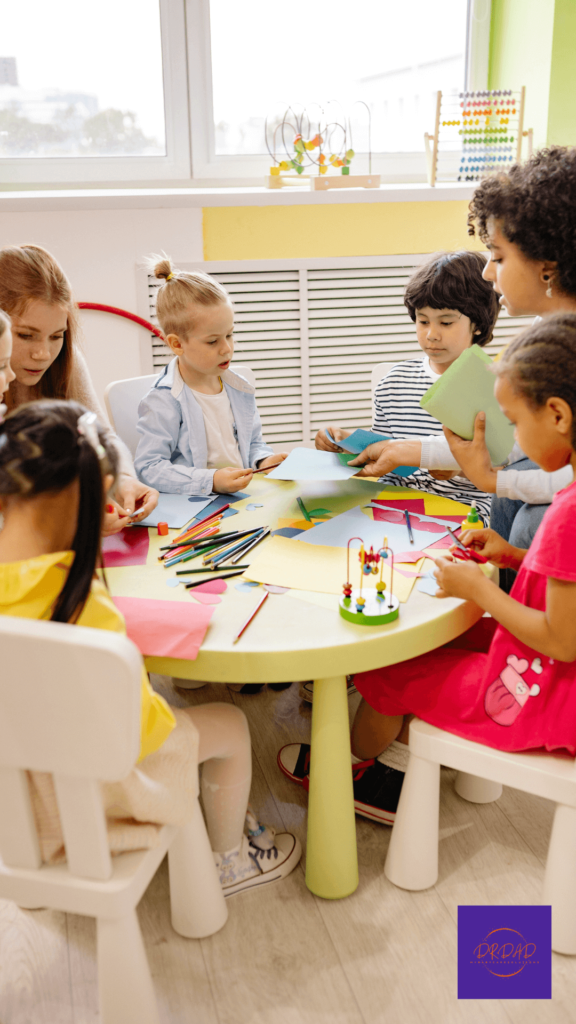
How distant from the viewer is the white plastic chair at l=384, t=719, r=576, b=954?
1.12 meters

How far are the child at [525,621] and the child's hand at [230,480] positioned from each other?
18.9 inches

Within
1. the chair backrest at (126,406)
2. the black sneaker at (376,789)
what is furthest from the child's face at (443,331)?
the black sneaker at (376,789)

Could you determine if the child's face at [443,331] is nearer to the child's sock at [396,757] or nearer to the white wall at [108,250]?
the child's sock at [396,757]

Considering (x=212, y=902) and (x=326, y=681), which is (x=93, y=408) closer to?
(x=326, y=681)

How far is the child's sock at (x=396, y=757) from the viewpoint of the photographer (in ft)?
4.83

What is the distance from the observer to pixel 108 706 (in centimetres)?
77

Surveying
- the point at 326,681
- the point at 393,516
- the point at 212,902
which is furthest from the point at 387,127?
the point at 212,902

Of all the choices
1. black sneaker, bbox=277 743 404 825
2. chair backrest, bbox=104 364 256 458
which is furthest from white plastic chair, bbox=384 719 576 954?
chair backrest, bbox=104 364 256 458

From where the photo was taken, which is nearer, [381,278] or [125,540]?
[125,540]

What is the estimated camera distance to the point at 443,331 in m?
1.73

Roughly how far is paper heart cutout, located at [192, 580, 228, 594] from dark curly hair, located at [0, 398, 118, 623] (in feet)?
0.95

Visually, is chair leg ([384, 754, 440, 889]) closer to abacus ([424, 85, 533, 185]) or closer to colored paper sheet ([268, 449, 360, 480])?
colored paper sheet ([268, 449, 360, 480])

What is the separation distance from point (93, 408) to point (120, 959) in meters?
1.22

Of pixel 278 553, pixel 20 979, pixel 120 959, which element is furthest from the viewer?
pixel 278 553
